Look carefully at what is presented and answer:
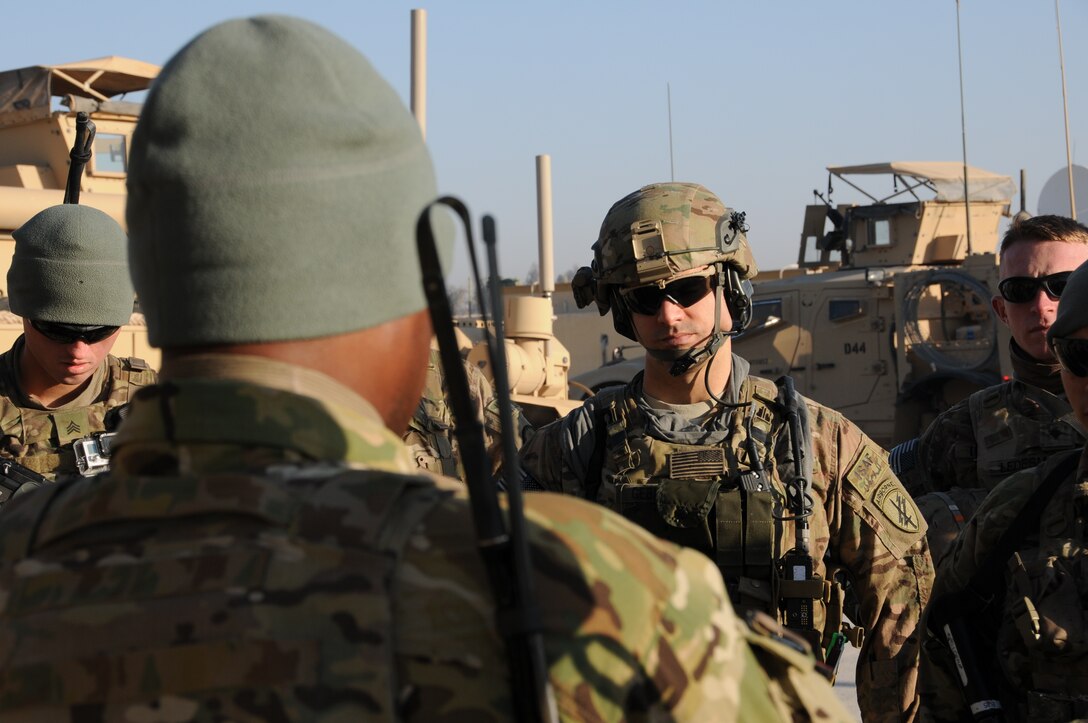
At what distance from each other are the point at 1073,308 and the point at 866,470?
663 millimetres

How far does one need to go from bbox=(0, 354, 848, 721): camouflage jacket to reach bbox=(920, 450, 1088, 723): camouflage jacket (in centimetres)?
155

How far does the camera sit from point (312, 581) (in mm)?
1085

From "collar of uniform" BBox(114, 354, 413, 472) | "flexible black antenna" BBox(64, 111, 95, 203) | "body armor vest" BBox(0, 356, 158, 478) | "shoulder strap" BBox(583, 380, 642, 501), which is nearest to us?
"collar of uniform" BBox(114, 354, 413, 472)

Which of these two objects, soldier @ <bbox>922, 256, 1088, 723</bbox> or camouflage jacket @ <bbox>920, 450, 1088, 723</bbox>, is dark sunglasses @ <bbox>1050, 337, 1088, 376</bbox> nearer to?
soldier @ <bbox>922, 256, 1088, 723</bbox>

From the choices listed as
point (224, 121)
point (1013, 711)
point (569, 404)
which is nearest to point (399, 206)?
point (224, 121)

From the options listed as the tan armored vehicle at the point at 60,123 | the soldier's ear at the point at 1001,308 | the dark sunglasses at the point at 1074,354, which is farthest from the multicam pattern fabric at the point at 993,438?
the tan armored vehicle at the point at 60,123

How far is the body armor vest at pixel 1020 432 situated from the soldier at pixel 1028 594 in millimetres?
1544

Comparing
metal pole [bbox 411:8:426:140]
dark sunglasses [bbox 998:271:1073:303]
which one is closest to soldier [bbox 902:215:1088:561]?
dark sunglasses [bbox 998:271:1073:303]

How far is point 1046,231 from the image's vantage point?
4137mm

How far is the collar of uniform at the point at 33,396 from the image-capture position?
3916mm

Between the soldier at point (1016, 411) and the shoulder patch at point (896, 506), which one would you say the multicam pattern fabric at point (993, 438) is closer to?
the soldier at point (1016, 411)

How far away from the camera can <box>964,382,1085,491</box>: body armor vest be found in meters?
4.23

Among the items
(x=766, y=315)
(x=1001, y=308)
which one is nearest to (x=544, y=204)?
(x=766, y=315)

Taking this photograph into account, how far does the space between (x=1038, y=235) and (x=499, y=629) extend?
356 cm
